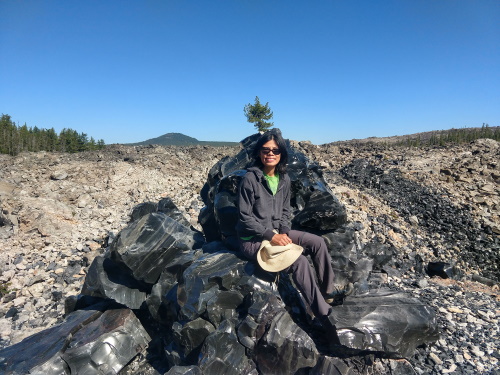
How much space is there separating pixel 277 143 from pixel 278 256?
1420 millimetres

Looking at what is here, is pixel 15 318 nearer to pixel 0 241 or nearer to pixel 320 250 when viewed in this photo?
pixel 0 241

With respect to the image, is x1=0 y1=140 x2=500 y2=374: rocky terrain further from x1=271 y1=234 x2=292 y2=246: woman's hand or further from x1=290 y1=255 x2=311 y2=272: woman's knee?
x1=271 y1=234 x2=292 y2=246: woman's hand

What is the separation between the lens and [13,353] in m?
3.90

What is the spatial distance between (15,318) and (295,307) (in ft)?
16.0

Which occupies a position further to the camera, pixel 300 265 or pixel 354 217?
pixel 354 217

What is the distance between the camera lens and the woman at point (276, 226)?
362 cm

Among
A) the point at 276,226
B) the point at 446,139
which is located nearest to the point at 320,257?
the point at 276,226

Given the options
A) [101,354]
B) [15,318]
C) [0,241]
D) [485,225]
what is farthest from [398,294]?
[0,241]

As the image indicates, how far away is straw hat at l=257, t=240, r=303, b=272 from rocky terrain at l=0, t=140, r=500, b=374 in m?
1.87

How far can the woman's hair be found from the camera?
4023 millimetres

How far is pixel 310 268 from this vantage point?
372 cm

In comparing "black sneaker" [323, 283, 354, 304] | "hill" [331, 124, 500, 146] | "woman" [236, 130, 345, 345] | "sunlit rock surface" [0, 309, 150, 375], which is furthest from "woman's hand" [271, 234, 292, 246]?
"hill" [331, 124, 500, 146]

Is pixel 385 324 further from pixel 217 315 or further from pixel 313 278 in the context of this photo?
pixel 217 315

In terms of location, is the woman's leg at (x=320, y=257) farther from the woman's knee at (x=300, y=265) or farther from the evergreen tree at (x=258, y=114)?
the evergreen tree at (x=258, y=114)
